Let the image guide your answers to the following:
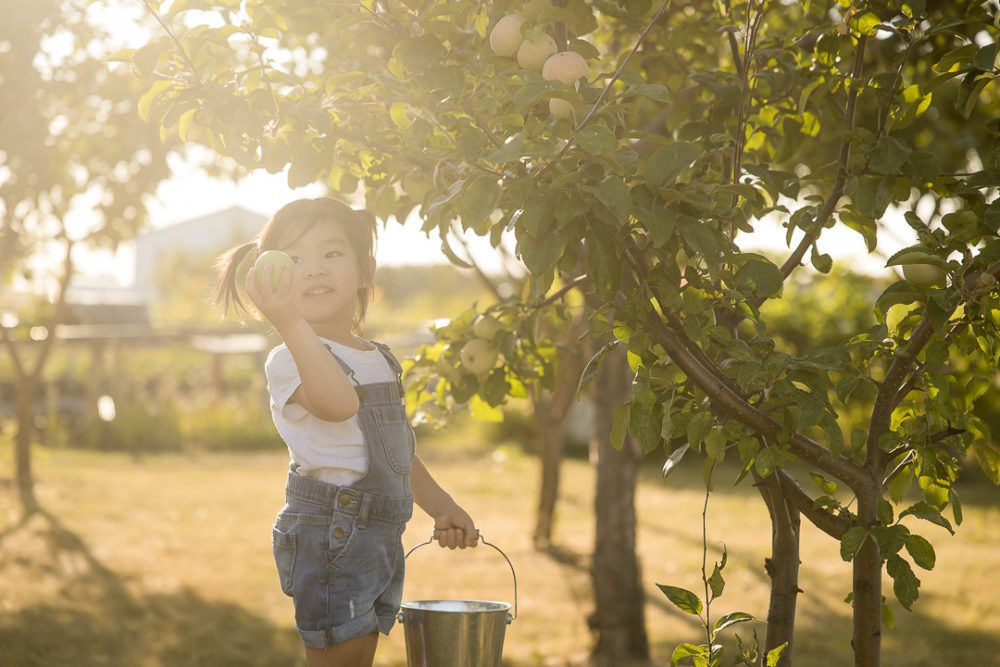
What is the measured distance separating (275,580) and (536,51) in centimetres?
422

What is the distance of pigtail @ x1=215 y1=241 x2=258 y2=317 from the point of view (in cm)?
247

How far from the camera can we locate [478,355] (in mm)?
2395

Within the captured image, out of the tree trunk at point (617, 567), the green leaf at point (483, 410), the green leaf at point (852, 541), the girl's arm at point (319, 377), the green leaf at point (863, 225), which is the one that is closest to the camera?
the green leaf at point (852, 541)

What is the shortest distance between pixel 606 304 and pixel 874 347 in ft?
1.78

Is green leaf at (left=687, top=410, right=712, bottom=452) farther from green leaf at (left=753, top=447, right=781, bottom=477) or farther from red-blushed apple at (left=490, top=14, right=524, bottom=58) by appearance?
red-blushed apple at (left=490, top=14, right=524, bottom=58)

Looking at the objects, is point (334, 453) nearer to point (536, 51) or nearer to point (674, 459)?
point (674, 459)

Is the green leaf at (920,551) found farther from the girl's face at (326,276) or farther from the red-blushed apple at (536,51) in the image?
the girl's face at (326,276)

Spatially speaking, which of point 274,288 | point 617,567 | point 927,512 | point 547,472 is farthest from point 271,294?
point 547,472

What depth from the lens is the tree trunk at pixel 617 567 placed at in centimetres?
405

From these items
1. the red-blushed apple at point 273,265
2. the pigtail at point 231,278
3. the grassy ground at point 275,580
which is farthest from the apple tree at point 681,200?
the grassy ground at point 275,580

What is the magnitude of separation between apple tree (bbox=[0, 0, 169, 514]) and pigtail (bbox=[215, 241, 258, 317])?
94.7 inches

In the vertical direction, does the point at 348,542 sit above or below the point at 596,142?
below

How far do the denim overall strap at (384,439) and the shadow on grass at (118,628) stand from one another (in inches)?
83.0

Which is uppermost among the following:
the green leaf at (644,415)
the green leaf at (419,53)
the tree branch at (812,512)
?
the green leaf at (419,53)
